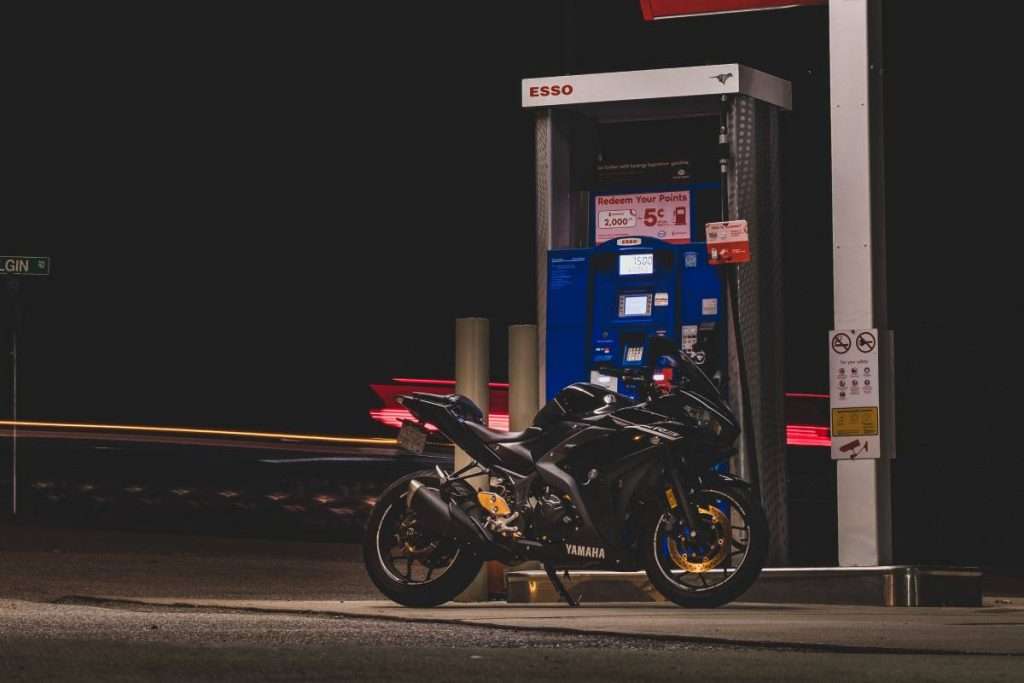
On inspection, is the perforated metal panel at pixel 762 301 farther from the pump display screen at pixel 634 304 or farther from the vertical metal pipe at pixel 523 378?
the vertical metal pipe at pixel 523 378

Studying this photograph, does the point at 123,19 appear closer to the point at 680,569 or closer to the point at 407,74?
the point at 407,74

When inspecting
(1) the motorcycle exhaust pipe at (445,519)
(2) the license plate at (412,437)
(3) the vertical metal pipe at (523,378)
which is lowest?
(1) the motorcycle exhaust pipe at (445,519)

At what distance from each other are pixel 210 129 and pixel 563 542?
16.6 m

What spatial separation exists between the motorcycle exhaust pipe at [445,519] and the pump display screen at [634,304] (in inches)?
96.9

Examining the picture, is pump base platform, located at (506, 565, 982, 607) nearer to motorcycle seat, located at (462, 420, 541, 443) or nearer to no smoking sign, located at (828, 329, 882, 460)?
no smoking sign, located at (828, 329, 882, 460)

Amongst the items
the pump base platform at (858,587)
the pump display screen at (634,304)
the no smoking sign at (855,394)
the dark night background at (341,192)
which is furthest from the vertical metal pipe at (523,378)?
the dark night background at (341,192)

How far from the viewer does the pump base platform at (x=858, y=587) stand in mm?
10820

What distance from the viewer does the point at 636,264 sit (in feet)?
39.3

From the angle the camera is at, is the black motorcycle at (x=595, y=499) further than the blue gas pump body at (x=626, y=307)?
No

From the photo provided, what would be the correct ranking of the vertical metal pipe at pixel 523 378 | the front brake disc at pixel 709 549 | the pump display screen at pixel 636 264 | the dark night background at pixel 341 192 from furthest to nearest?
the dark night background at pixel 341 192 < the pump display screen at pixel 636 264 < the vertical metal pipe at pixel 523 378 < the front brake disc at pixel 709 549

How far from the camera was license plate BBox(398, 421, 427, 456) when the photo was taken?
10.1 m

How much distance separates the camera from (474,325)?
11.5 meters

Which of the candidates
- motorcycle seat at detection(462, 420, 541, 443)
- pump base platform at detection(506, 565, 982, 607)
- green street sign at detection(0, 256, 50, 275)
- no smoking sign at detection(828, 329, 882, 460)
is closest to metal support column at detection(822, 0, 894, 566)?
no smoking sign at detection(828, 329, 882, 460)

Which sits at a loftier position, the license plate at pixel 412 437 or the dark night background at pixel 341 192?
the dark night background at pixel 341 192
